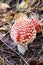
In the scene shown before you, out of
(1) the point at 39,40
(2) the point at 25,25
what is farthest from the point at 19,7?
(2) the point at 25,25

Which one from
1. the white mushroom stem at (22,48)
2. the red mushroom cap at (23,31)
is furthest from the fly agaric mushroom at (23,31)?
the white mushroom stem at (22,48)

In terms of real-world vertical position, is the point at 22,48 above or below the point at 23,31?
below

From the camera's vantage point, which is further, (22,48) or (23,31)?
(22,48)

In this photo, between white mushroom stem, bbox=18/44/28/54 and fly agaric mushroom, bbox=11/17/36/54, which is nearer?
fly agaric mushroom, bbox=11/17/36/54

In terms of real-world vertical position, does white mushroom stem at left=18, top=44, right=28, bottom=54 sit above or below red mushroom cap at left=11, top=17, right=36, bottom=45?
below

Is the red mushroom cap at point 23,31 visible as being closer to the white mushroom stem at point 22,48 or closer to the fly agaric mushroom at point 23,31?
the fly agaric mushroom at point 23,31

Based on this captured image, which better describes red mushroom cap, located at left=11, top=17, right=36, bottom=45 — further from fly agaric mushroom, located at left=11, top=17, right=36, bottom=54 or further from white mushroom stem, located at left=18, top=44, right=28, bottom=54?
white mushroom stem, located at left=18, top=44, right=28, bottom=54

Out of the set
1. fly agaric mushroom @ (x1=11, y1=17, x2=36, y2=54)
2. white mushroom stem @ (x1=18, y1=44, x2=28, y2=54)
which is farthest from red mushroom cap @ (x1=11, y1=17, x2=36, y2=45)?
white mushroom stem @ (x1=18, y1=44, x2=28, y2=54)

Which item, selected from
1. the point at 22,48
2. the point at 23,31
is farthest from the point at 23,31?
the point at 22,48

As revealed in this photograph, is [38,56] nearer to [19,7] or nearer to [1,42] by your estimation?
[1,42]

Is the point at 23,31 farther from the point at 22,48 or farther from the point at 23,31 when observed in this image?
the point at 22,48

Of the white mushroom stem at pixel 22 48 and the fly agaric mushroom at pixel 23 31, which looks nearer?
the fly agaric mushroom at pixel 23 31
